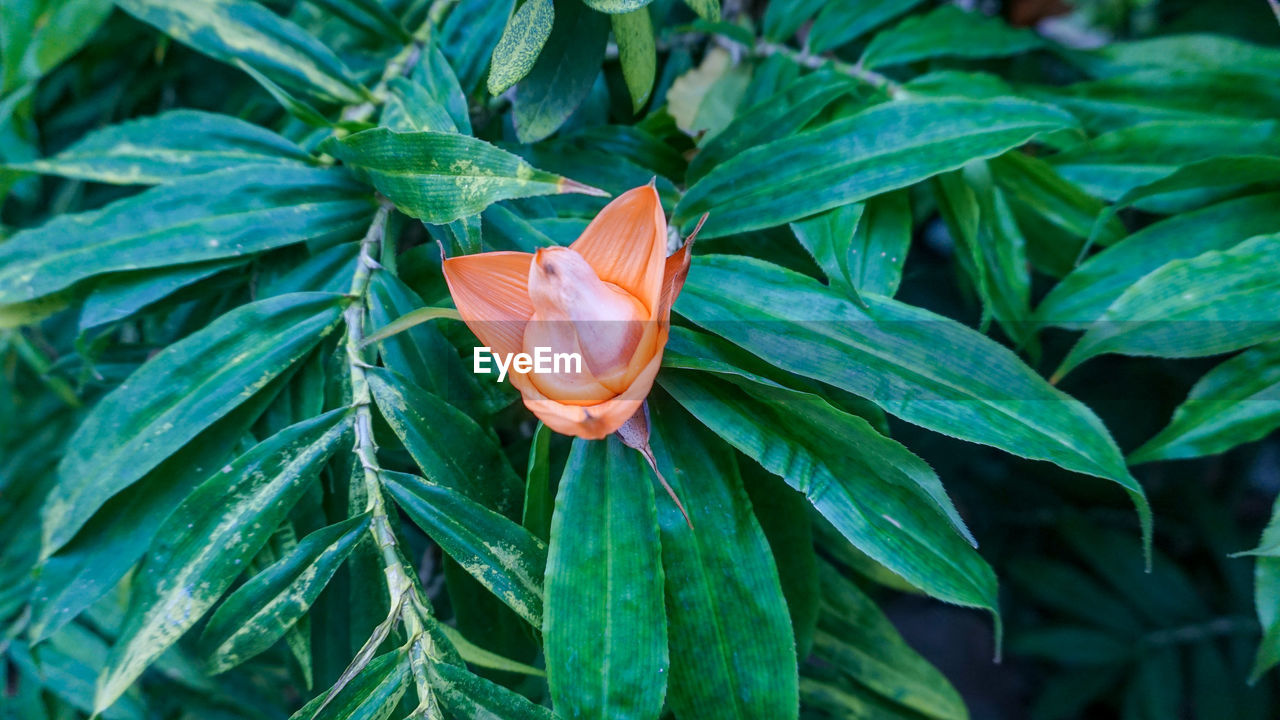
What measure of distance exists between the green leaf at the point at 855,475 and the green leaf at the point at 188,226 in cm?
26

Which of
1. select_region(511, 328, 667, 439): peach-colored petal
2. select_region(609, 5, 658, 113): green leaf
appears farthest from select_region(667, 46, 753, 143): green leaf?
select_region(511, 328, 667, 439): peach-colored petal

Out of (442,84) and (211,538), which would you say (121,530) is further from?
(442,84)

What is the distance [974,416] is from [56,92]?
3.12ft

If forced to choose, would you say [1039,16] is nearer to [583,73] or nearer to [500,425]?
[583,73]

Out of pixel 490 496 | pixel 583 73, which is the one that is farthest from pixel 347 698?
pixel 583 73

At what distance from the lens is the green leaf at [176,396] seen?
43 centimetres

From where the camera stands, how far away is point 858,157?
0.46 m

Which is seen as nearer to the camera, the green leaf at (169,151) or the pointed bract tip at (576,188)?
the pointed bract tip at (576,188)

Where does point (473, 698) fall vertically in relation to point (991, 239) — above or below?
below

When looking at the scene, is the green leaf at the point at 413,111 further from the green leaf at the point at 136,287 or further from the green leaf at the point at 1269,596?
the green leaf at the point at 1269,596

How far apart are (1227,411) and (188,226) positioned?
64 centimetres

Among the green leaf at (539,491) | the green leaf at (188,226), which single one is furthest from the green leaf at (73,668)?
the green leaf at (539,491)

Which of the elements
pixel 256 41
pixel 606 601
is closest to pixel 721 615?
pixel 606 601

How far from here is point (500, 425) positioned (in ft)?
2.03
